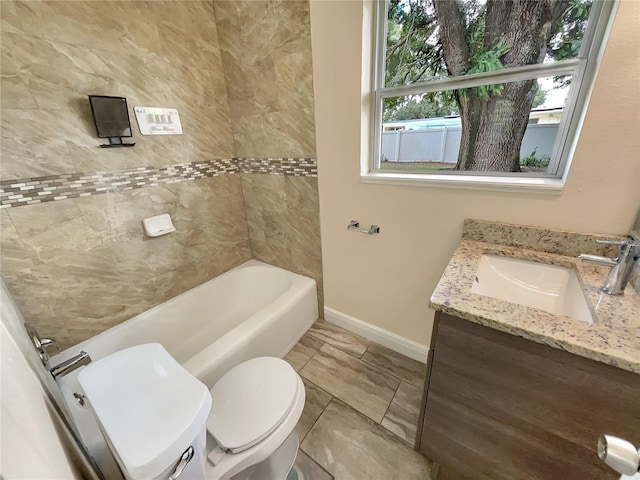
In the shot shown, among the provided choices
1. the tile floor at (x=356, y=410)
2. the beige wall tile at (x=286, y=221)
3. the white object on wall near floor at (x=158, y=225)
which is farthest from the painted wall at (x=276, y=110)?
the white object on wall near floor at (x=158, y=225)

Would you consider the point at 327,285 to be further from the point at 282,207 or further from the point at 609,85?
the point at 609,85

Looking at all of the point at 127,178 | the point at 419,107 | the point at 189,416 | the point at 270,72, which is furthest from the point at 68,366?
the point at 419,107

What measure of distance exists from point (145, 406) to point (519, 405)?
3.49 ft

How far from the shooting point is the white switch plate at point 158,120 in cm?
145

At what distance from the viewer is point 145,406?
0.69 m

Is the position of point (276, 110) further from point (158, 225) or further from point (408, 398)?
point (408, 398)

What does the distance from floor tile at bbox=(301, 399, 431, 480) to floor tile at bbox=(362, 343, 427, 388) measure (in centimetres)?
35

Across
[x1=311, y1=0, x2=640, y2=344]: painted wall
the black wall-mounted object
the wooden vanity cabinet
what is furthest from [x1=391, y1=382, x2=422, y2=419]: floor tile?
the black wall-mounted object

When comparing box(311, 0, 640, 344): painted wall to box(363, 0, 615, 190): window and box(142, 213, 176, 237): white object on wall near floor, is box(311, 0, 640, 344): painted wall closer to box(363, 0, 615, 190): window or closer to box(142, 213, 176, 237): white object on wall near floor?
box(363, 0, 615, 190): window

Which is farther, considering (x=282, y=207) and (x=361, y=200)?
(x=282, y=207)

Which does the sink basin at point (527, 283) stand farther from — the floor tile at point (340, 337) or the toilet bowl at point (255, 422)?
the floor tile at point (340, 337)

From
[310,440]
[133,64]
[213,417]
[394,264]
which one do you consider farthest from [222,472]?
[133,64]

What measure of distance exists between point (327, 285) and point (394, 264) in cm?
58

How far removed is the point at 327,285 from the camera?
1.91 m
